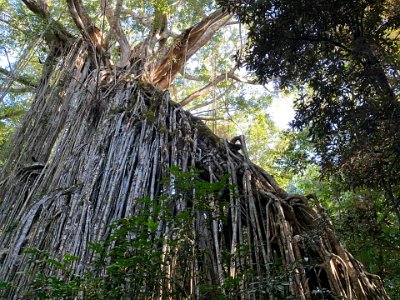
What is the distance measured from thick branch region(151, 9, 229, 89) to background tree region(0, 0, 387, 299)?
84 cm

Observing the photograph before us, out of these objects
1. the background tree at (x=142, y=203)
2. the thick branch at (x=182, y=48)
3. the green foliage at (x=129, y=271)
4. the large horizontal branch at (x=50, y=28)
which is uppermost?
the thick branch at (x=182, y=48)

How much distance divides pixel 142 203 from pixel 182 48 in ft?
13.2

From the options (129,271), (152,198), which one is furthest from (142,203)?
(129,271)

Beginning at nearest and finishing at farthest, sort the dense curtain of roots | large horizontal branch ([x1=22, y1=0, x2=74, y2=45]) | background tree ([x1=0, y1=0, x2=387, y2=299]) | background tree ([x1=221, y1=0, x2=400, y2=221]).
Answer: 1. background tree ([x1=0, y1=0, x2=387, y2=299])
2. the dense curtain of roots
3. background tree ([x1=221, y1=0, x2=400, y2=221])
4. large horizontal branch ([x1=22, y1=0, x2=74, y2=45])

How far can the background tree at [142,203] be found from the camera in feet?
7.39

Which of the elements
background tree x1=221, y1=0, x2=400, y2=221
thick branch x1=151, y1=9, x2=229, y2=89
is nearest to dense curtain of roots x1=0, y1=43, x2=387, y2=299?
background tree x1=221, y1=0, x2=400, y2=221

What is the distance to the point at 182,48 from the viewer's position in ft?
21.2

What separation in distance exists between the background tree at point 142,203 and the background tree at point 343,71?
1.53ft

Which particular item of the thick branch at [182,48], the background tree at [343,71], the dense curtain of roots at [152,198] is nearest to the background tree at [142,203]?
the dense curtain of roots at [152,198]

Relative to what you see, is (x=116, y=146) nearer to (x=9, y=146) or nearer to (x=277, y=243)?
(x=277, y=243)

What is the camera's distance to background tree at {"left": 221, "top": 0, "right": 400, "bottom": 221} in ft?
8.32

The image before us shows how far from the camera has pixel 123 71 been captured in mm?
5410

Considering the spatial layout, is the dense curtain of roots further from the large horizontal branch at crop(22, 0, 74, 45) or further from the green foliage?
the large horizontal branch at crop(22, 0, 74, 45)

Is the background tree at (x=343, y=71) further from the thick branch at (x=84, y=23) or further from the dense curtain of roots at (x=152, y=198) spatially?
the thick branch at (x=84, y=23)
